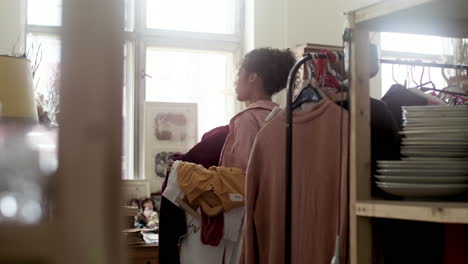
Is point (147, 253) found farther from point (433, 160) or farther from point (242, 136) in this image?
point (433, 160)

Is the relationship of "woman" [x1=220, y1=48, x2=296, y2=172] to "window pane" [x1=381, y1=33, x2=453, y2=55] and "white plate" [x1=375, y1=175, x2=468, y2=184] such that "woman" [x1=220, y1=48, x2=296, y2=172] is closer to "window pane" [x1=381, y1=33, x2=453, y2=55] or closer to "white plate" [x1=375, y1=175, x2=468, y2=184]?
"white plate" [x1=375, y1=175, x2=468, y2=184]

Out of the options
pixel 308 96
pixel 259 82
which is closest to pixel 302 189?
pixel 308 96

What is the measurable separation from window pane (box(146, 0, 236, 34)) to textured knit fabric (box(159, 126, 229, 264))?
1.96 metres

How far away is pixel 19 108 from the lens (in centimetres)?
202

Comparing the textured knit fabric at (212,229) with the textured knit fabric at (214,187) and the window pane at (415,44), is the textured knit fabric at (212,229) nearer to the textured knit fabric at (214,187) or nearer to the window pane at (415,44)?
the textured knit fabric at (214,187)

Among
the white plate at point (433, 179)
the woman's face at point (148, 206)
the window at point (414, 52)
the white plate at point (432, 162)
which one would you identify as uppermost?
the window at point (414, 52)

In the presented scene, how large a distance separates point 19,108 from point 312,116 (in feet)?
3.52

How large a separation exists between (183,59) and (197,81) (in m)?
0.19

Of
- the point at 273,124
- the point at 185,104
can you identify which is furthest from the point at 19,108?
the point at 185,104

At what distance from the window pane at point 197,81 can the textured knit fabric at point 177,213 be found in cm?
176

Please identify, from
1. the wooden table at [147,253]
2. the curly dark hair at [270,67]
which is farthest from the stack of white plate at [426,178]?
the wooden table at [147,253]

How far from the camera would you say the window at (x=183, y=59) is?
13.0 ft

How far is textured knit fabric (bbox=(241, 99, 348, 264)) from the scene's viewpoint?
159 centimetres

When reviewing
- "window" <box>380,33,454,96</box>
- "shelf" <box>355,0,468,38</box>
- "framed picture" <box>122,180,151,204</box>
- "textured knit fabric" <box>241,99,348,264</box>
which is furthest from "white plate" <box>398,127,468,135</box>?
"window" <box>380,33,454,96</box>
